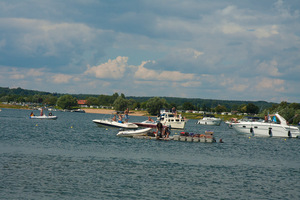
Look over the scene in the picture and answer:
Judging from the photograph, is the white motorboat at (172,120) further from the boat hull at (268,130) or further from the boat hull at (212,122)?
the boat hull at (212,122)

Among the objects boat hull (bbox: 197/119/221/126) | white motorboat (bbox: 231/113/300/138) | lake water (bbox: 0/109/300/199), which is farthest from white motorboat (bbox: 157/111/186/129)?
boat hull (bbox: 197/119/221/126)

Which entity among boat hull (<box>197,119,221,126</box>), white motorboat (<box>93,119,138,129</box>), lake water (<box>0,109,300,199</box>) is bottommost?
lake water (<box>0,109,300,199</box>)

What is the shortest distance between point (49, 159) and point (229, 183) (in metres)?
18.6

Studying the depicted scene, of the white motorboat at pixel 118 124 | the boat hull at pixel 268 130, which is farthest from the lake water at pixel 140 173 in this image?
the white motorboat at pixel 118 124

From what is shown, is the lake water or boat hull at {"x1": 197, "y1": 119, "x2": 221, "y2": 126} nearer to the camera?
the lake water

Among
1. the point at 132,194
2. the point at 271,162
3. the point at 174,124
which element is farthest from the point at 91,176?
the point at 174,124

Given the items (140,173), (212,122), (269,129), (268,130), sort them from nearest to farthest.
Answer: (140,173), (269,129), (268,130), (212,122)

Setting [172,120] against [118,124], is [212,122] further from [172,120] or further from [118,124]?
[118,124]

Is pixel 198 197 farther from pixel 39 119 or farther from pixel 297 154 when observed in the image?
pixel 39 119

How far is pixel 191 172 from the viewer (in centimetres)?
3612

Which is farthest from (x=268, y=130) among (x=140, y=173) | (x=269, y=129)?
(x=140, y=173)

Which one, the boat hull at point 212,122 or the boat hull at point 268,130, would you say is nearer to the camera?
the boat hull at point 268,130

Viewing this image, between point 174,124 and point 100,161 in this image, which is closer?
point 100,161

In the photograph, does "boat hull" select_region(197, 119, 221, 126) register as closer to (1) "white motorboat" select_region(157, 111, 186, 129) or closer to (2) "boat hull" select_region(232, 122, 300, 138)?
(1) "white motorboat" select_region(157, 111, 186, 129)
